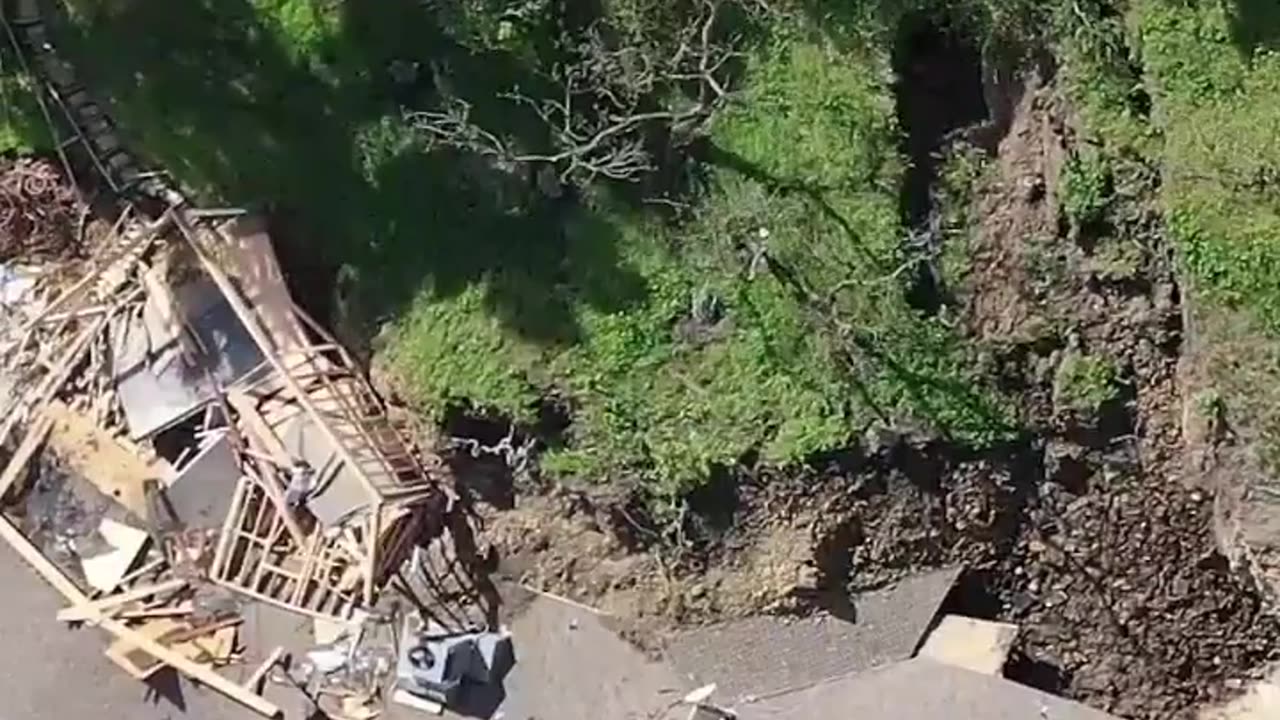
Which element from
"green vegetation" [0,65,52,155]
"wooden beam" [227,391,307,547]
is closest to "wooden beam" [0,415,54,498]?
"wooden beam" [227,391,307,547]

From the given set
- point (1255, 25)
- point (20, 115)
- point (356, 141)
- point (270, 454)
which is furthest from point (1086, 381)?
point (20, 115)

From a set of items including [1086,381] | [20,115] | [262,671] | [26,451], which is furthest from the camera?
[26,451]

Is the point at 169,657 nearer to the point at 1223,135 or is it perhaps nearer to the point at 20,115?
the point at 20,115

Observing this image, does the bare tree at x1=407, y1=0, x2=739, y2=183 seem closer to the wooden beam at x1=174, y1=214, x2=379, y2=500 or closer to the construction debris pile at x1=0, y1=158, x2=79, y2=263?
the wooden beam at x1=174, y1=214, x2=379, y2=500

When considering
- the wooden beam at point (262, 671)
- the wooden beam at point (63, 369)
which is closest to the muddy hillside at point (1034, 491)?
the wooden beam at point (262, 671)

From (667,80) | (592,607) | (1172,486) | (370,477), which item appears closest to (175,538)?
(370,477)

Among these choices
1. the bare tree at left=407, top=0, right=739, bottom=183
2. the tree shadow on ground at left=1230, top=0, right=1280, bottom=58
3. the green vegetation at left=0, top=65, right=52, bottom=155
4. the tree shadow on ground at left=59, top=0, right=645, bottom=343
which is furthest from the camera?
the green vegetation at left=0, top=65, right=52, bottom=155

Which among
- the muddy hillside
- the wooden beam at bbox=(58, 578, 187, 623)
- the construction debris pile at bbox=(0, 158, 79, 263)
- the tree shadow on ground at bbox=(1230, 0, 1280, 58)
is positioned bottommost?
the wooden beam at bbox=(58, 578, 187, 623)

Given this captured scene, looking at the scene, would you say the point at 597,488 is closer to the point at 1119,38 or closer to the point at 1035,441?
the point at 1035,441
